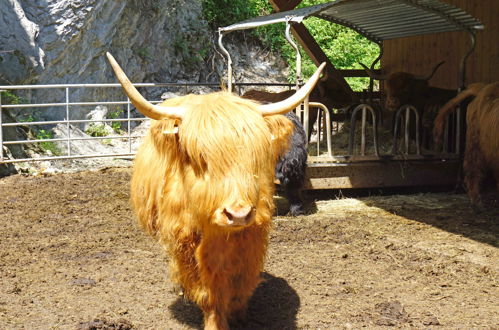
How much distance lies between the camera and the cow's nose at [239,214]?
10.4 ft

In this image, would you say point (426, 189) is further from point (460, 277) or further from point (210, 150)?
point (210, 150)

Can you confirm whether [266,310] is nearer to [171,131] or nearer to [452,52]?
[171,131]

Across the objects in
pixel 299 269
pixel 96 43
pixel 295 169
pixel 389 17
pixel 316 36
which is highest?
pixel 389 17

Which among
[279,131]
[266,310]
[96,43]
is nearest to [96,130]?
[96,43]

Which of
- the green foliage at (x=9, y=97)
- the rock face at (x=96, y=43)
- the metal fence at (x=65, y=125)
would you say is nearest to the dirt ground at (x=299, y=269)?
the metal fence at (x=65, y=125)

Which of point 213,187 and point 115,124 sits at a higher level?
point 213,187

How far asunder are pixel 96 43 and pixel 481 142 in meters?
8.92

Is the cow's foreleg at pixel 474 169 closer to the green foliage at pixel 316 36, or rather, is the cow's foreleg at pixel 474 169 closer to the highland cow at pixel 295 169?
the highland cow at pixel 295 169

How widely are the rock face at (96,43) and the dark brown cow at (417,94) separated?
661 centimetres

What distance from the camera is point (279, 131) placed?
3.90 meters

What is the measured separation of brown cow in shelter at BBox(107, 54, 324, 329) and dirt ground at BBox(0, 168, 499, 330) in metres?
0.53

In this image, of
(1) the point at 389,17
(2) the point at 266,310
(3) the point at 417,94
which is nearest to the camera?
(2) the point at 266,310

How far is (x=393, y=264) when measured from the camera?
561 cm

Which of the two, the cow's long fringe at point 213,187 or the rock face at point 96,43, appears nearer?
the cow's long fringe at point 213,187
